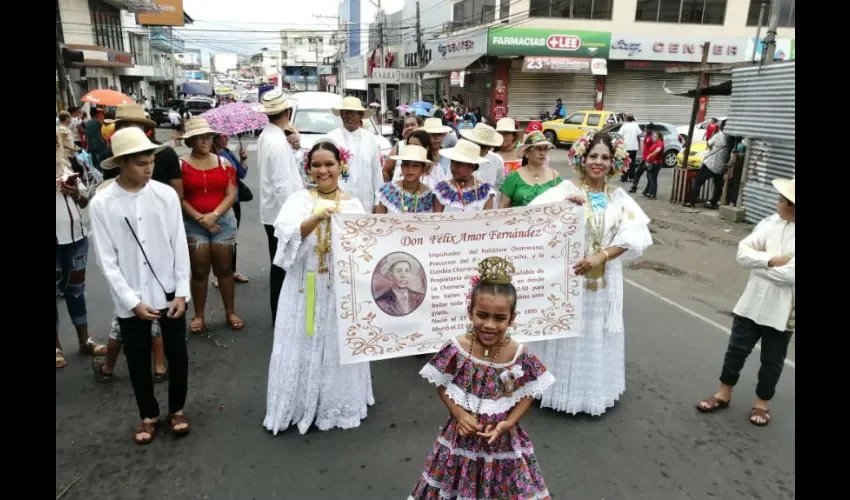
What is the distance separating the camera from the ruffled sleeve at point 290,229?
3.35 m

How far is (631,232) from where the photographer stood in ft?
12.0

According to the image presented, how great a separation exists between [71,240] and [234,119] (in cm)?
178

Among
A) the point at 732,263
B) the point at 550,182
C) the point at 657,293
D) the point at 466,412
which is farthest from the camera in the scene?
the point at 732,263

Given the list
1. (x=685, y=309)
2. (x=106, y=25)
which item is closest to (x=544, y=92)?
(x=685, y=309)

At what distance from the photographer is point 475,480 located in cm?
250

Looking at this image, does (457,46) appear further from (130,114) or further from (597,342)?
(597,342)

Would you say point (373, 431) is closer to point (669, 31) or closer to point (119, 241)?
point (119, 241)

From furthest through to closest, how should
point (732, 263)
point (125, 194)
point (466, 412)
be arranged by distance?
point (732, 263), point (125, 194), point (466, 412)

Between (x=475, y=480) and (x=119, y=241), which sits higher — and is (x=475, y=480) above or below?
below

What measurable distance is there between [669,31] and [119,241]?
99.1 ft

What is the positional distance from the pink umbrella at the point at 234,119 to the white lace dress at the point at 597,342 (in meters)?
2.93

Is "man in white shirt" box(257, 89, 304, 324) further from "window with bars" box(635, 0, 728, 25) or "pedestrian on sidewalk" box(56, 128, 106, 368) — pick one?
"window with bars" box(635, 0, 728, 25)
